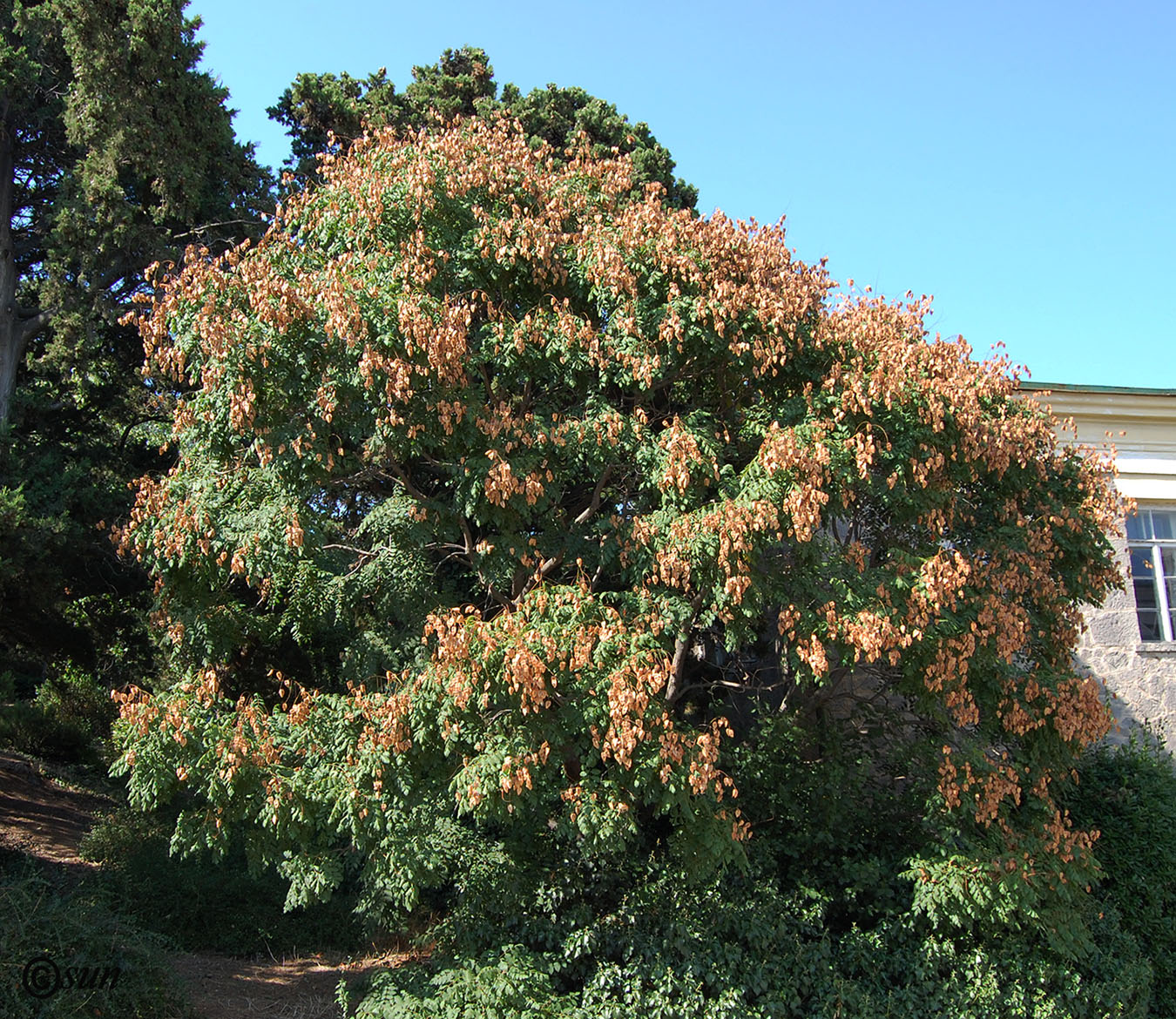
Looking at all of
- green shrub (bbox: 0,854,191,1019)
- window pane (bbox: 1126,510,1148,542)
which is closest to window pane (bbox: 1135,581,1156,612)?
window pane (bbox: 1126,510,1148,542)

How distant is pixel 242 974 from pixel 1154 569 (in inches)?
460

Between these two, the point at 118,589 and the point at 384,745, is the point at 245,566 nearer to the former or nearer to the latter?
the point at 384,745

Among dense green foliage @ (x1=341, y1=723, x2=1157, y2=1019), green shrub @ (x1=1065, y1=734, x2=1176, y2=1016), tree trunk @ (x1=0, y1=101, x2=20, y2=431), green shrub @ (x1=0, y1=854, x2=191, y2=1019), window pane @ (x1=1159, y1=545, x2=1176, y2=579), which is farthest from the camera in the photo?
window pane @ (x1=1159, y1=545, x2=1176, y2=579)

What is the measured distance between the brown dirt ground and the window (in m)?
9.89

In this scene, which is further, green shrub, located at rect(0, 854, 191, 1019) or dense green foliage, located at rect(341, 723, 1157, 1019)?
dense green foliage, located at rect(341, 723, 1157, 1019)

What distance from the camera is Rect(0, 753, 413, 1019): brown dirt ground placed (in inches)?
322

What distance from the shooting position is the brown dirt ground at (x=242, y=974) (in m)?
8.19

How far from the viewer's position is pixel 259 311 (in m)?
6.51

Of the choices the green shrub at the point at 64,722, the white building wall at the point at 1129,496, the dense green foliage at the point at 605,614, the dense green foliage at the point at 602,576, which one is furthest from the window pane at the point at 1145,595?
the green shrub at the point at 64,722

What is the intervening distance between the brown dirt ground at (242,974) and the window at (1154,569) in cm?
989

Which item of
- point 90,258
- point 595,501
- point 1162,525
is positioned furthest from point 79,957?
point 1162,525

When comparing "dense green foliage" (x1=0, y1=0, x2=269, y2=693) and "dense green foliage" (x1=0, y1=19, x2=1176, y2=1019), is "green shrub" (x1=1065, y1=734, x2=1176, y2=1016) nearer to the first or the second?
"dense green foliage" (x1=0, y1=19, x2=1176, y2=1019)

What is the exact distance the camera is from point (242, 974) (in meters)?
9.06

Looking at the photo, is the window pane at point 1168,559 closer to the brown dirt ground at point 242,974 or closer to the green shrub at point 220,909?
the brown dirt ground at point 242,974
